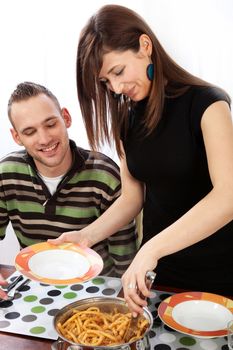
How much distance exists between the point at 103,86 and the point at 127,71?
155 millimetres

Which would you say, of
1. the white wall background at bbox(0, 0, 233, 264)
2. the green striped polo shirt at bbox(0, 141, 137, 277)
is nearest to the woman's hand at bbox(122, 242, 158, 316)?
the green striped polo shirt at bbox(0, 141, 137, 277)

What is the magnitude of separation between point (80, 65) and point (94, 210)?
2.37ft

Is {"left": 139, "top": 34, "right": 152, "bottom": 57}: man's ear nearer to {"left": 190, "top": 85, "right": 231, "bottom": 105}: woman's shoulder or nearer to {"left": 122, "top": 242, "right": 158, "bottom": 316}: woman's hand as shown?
{"left": 190, "top": 85, "right": 231, "bottom": 105}: woman's shoulder

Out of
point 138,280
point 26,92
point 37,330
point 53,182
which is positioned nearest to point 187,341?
point 138,280

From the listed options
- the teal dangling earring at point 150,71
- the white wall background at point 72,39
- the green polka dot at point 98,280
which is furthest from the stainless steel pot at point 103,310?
the white wall background at point 72,39

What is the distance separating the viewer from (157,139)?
54.6 inches

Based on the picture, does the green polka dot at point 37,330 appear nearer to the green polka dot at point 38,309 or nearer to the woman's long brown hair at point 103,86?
the green polka dot at point 38,309

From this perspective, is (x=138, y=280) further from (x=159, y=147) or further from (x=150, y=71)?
(x=150, y=71)

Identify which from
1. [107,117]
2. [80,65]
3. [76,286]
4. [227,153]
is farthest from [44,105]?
[227,153]

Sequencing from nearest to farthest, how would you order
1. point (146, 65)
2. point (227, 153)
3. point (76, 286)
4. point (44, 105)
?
point (227, 153)
point (146, 65)
point (76, 286)
point (44, 105)

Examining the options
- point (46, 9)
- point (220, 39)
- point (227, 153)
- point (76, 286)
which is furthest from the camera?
point (46, 9)

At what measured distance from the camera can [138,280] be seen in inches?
44.8

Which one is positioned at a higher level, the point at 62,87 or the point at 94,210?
the point at 62,87

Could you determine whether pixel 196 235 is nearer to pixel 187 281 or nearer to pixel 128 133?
pixel 187 281
